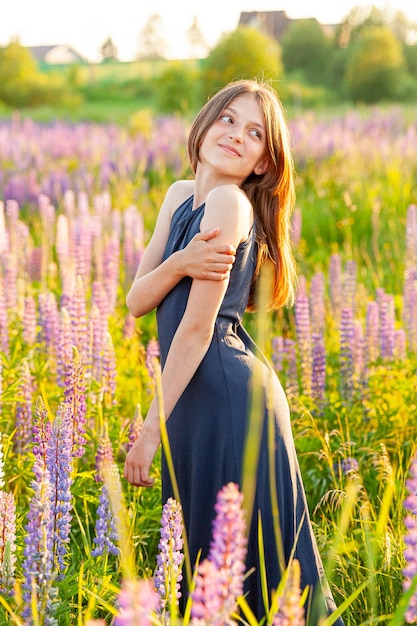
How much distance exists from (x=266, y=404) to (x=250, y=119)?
0.96m

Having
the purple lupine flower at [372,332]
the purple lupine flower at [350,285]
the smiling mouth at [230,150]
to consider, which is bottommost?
the purple lupine flower at [372,332]

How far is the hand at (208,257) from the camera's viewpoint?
2.32 m

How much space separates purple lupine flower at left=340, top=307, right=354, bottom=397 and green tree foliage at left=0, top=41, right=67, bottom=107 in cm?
4109

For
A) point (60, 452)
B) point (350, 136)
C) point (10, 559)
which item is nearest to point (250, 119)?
point (60, 452)

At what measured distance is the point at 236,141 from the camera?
259cm

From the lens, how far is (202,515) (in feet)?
8.07

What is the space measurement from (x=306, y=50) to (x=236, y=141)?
59.5 meters

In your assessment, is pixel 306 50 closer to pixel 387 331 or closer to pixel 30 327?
pixel 387 331

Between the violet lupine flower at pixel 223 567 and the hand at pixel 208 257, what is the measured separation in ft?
3.69

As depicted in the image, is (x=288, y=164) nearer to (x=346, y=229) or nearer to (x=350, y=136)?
(x=346, y=229)

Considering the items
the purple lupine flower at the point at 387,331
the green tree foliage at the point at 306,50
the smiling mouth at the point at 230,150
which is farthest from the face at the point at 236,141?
the green tree foliage at the point at 306,50

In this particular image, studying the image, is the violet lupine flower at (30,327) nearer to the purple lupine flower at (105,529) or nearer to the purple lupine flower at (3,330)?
the purple lupine flower at (3,330)

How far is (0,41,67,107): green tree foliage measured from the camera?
4300 centimetres

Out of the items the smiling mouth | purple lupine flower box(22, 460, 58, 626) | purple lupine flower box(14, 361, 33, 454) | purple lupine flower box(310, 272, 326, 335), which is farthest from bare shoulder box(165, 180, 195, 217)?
purple lupine flower box(310, 272, 326, 335)
